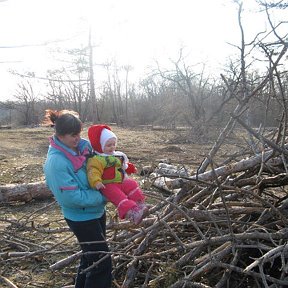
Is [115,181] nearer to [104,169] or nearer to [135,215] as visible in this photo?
[104,169]

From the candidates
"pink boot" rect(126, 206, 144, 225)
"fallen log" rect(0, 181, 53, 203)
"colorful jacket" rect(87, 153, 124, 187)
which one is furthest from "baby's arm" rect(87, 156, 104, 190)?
"fallen log" rect(0, 181, 53, 203)


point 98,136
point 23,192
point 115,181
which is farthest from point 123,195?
point 23,192

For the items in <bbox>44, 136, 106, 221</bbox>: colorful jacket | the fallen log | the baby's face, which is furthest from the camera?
the fallen log

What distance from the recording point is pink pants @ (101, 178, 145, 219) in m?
2.46

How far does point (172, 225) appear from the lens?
305 centimetres

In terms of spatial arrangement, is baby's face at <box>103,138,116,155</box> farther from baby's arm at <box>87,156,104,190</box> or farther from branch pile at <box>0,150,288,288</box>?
branch pile at <box>0,150,288,288</box>

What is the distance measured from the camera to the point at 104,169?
2.57m

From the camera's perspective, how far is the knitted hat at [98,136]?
102 inches

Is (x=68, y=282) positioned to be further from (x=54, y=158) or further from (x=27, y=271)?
(x=54, y=158)

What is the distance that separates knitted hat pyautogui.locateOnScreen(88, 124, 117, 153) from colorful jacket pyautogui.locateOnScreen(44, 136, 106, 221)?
53 mm

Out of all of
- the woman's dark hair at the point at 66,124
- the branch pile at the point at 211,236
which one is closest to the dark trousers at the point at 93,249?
the branch pile at the point at 211,236

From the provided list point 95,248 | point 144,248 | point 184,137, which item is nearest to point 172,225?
point 144,248

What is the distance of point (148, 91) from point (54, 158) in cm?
3436

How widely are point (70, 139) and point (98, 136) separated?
20 centimetres
